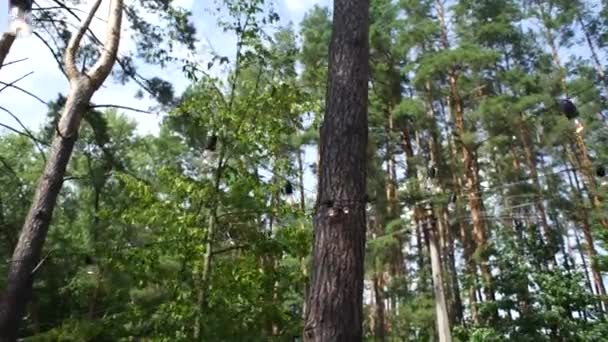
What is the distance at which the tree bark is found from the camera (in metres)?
3.62

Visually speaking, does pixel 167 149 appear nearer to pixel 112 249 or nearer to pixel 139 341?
pixel 139 341

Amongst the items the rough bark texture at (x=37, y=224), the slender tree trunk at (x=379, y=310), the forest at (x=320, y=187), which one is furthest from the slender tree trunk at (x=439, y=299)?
the slender tree trunk at (x=379, y=310)

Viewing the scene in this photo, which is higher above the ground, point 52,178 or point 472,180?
point 472,180

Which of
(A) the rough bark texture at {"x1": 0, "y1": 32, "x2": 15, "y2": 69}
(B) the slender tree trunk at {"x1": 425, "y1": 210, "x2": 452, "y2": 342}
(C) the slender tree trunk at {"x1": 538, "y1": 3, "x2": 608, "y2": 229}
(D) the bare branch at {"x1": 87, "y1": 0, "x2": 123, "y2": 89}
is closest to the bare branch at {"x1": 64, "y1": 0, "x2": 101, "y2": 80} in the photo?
(D) the bare branch at {"x1": 87, "y1": 0, "x2": 123, "y2": 89}

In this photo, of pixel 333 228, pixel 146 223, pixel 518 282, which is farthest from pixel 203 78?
pixel 518 282

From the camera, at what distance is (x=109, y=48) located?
4.72 metres

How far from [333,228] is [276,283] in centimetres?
302

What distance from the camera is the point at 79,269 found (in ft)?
35.6

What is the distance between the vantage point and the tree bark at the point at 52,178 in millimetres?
3625

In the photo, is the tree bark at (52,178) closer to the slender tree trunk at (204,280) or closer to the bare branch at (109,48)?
the bare branch at (109,48)

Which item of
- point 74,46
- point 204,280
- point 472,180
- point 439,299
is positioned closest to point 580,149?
point 472,180

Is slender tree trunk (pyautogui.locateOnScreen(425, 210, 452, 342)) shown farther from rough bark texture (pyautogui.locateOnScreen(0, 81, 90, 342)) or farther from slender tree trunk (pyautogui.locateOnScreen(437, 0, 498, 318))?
rough bark texture (pyautogui.locateOnScreen(0, 81, 90, 342))

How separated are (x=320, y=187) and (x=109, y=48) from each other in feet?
9.86

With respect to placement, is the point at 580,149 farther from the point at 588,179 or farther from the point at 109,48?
the point at 109,48
